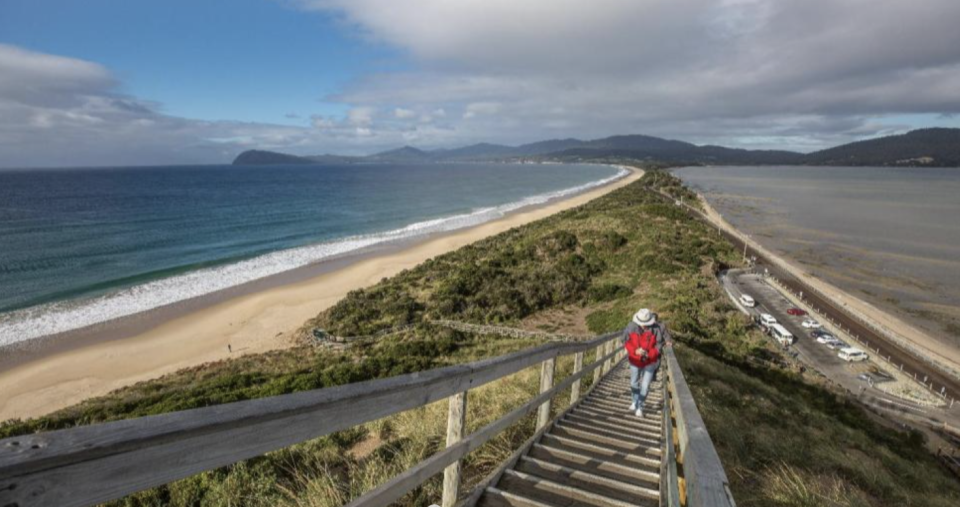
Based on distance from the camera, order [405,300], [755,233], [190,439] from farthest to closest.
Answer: [755,233], [405,300], [190,439]

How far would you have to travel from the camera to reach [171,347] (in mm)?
22344

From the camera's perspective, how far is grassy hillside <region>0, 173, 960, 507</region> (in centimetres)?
481

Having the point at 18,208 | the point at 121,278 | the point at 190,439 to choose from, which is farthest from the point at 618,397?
the point at 18,208

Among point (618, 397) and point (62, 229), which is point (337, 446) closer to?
point (618, 397)

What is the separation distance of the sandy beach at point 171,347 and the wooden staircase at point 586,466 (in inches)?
785

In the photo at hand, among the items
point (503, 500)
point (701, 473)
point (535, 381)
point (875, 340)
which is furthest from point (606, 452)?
point (875, 340)

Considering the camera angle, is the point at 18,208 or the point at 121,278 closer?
the point at 121,278

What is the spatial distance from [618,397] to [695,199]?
288 ft

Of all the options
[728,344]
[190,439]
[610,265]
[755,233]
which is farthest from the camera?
[755,233]

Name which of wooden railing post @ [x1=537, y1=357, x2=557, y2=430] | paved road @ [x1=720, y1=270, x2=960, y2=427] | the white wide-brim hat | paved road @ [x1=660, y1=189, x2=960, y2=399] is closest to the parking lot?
paved road @ [x1=720, y1=270, x2=960, y2=427]

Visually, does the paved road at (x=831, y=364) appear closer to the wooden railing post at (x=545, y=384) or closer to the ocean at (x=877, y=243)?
the ocean at (x=877, y=243)

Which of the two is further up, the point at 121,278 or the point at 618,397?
the point at 618,397

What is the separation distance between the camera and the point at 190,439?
1.31 meters

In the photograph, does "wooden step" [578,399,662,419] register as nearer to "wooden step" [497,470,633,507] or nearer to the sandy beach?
"wooden step" [497,470,633,507]
